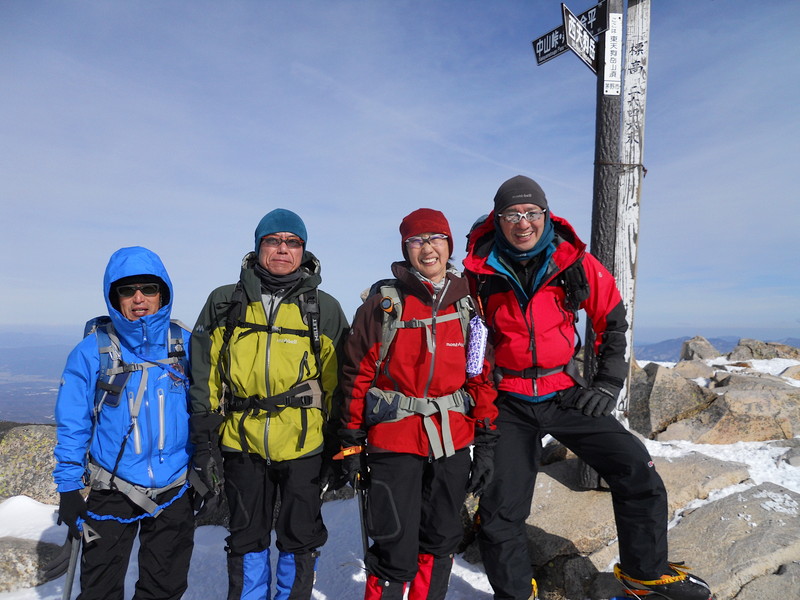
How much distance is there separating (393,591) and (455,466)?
1171 mm

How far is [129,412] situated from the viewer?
384cm

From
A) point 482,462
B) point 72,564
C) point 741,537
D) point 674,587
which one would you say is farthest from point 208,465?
point 741,537

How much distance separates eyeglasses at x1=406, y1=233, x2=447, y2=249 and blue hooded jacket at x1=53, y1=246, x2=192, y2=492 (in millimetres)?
2264

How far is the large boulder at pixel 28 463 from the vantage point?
7688 mm

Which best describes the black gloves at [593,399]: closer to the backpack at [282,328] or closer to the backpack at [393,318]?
the backpack at [393,318]

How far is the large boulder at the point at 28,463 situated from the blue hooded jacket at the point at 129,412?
17.4 feet

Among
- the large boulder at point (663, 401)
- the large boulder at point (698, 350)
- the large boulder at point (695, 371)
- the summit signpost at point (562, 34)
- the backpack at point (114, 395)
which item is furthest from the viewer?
the large boulder at point (698, 350)

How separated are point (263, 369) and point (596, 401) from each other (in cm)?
298

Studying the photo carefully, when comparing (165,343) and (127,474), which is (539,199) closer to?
(165,343)

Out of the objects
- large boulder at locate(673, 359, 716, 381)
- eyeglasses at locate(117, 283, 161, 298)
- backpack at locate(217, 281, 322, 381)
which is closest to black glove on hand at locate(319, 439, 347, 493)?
backpack at locate(217, 281, 322, 381)

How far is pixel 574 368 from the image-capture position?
426 centimetres

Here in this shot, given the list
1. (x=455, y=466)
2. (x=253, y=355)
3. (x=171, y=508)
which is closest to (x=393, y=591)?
(x=455, y=466)

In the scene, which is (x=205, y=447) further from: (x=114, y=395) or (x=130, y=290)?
(x=130, y=290)

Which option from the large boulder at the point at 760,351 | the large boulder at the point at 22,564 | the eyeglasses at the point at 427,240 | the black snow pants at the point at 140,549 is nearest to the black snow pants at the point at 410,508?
the black snow pants at the point at 140,549
